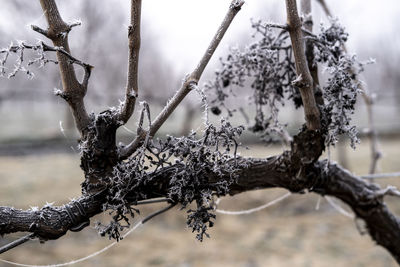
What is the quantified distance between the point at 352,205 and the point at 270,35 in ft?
2.55

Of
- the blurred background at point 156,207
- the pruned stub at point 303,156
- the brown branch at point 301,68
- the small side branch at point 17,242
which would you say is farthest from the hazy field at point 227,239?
the small side branch at point 17,242

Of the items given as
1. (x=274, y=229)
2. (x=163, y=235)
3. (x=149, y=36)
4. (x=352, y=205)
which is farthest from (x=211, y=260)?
(x=149, y=36)

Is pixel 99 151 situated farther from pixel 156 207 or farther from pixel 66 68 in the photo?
pixel 156 207

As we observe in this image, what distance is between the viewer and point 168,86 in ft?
32.2

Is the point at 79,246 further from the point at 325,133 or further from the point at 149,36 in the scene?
the point at 149,36

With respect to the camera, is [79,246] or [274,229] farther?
[274,229]

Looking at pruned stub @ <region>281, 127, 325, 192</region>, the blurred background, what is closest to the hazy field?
the blurred background

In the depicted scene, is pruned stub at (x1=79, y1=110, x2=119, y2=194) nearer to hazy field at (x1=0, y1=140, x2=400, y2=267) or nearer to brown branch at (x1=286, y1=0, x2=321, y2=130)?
brown branch at (x1=286, y1=0, x2=321, y2=130)

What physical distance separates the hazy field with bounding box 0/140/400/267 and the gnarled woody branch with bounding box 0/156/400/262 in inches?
106

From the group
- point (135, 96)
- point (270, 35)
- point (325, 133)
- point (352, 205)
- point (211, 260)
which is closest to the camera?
point (135, 96)

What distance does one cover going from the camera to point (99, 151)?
3.66ft

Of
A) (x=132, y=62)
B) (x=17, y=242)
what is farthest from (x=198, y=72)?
(x=17, y=242)

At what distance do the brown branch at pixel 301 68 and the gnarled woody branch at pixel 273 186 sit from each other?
0.19 m

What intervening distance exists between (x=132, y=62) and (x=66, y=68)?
18cm
